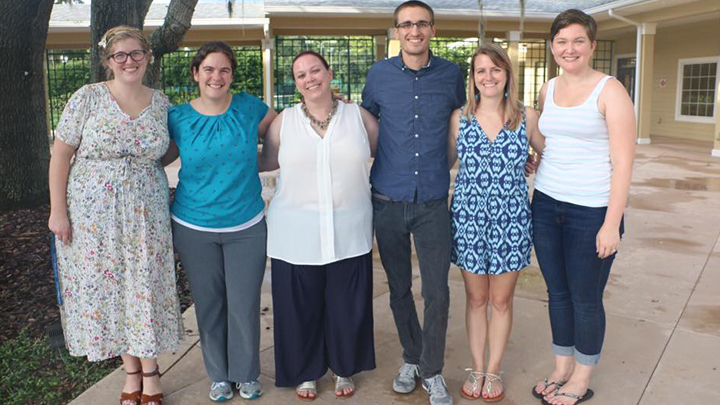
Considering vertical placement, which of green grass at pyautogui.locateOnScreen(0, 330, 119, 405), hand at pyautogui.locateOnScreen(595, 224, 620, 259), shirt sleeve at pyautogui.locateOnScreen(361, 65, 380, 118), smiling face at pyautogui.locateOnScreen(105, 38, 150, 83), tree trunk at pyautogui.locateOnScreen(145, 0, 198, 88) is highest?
tree trunk at pyautogui.locateOnScreen(145, 0, 198, 88)

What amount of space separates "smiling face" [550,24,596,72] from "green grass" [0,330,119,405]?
301 centimetres

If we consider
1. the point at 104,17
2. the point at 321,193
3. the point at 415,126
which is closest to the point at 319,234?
the point at 321,193

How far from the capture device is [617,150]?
260cm

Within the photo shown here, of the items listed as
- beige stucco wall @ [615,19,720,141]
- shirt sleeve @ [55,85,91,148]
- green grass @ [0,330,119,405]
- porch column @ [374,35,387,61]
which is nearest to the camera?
shirt sleeve @ [55,85,91,148]

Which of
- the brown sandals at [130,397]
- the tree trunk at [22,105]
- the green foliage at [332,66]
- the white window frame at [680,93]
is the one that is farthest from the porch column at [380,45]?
the brown sandals at [130,397]

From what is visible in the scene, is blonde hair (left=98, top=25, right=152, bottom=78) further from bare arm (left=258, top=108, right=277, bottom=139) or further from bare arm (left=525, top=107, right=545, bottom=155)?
bare arm (left=525, top=107, right=545, bottom=155)

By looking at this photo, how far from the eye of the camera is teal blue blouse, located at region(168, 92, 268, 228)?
2.83m

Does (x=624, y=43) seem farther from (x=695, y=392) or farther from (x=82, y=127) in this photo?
(x=82, y=127)

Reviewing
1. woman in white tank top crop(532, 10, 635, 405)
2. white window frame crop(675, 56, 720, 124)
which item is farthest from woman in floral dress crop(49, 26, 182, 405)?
white window frame crop(675, 56, 720, 124)

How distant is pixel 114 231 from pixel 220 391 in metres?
0.96

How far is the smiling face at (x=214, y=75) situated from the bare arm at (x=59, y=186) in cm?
64

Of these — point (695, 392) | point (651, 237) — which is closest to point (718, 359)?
point (695, 392)

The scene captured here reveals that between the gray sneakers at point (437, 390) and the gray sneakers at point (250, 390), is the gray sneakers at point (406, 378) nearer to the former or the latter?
the gray sneakers at point (437, 390)

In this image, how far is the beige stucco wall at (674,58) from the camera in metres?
14.3
